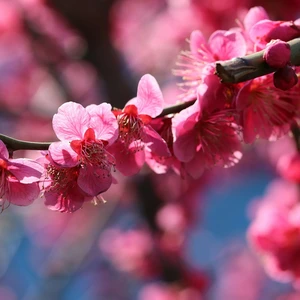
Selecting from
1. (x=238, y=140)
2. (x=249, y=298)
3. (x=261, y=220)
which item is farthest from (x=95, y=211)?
(x=238, y=140)

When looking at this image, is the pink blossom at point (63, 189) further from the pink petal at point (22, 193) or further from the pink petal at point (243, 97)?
the pink petal at point (243, 97)

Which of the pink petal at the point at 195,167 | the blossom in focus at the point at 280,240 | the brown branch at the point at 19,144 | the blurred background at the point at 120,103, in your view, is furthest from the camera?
the blurred background at the point at 120,103

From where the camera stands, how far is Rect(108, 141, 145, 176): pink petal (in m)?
1.04

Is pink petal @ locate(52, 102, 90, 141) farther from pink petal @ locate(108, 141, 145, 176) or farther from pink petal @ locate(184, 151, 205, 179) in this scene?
pink petal @ locate(184, 151, 205, 179)

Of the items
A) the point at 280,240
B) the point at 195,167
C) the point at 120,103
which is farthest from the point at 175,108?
the point at 120,103

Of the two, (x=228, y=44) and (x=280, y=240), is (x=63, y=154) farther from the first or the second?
(x=280, y=240)

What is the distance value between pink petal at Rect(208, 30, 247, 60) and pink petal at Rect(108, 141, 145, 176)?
0.85 feet

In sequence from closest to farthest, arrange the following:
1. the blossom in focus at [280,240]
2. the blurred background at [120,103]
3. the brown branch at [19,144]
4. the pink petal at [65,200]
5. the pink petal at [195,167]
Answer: the brown branch at [19,144] → the pink petal at [65,200] → the pink petal at [195,167] → the blossom in focus at [280,240] → the blurred background at [120,103]

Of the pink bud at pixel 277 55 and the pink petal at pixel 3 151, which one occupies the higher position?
the pink bud at pixel 277 55

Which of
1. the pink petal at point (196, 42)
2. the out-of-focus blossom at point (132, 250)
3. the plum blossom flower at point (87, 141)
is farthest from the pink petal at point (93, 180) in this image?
the out-of-focus blossom at point (132, 250)

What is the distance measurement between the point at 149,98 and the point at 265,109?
0.88ft

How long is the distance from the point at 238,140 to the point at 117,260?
8.00 ft

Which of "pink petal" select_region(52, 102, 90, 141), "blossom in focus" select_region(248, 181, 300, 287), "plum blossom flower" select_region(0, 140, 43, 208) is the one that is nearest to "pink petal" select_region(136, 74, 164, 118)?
"pink petal" select_region(52, 102, 90, 141)

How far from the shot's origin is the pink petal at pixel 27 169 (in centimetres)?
93
